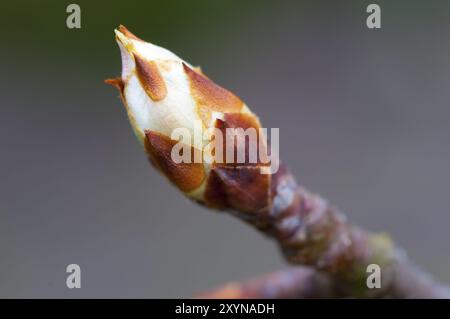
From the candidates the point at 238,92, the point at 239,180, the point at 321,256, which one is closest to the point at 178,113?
the point at 239,180

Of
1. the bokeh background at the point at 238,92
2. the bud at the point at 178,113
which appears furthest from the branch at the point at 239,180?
the bokeh background at the point at 238,92

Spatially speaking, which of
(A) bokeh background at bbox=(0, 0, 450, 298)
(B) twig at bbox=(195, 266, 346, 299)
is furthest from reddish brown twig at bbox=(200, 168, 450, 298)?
(A) bokeh background at bbox=(0, 0, 450, 298)

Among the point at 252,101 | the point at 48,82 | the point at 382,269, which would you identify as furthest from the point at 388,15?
the point at 382,269

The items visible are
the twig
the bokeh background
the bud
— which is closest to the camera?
the bud

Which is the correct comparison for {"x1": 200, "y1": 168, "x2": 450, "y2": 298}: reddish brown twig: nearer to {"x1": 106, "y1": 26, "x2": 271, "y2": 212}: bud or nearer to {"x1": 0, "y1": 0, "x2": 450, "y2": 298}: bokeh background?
{"x1": 106, "y1": 26, "x2": 271, "y2": 212}: bud

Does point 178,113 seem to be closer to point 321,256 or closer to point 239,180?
point 239,180

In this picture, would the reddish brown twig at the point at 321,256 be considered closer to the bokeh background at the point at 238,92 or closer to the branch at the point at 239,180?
the branch at the point at 239,180

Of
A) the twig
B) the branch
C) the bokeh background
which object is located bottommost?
the twig
